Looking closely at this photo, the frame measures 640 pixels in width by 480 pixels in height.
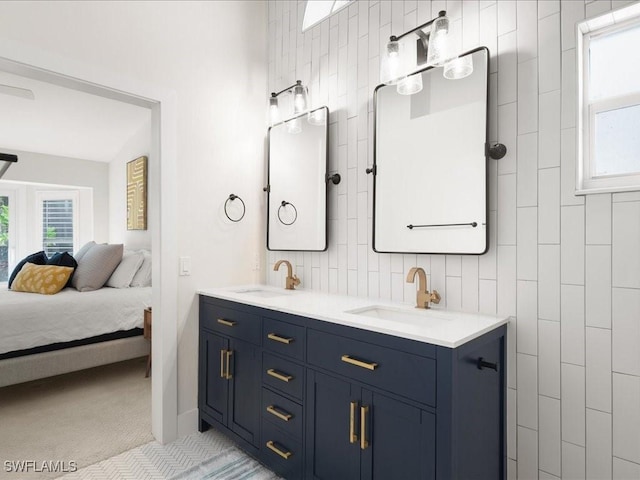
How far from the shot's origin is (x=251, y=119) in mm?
2707

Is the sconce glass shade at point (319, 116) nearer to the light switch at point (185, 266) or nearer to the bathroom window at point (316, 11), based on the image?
the bathroom window at point (316, 11)

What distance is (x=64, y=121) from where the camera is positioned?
4.23m

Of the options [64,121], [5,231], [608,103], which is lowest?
[5,231]

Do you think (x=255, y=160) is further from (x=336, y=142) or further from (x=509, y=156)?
(x=509, y=156)

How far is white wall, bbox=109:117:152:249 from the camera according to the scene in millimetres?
4480

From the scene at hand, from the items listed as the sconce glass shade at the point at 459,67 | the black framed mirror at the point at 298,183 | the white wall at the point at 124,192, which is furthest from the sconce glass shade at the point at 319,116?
the white wall at the point at 124,192

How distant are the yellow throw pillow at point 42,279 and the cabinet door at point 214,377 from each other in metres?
1.97

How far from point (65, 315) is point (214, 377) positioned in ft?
5.26

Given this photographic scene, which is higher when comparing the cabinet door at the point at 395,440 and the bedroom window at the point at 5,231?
the bedroom window at the point at 5,231

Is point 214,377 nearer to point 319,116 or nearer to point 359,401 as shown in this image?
point 359,401

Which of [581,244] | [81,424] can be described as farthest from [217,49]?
[81,424]

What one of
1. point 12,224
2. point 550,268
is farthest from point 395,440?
point 12,224

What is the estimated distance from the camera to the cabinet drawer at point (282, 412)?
174cm

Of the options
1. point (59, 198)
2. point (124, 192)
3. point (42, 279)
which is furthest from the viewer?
point (59, 198)
